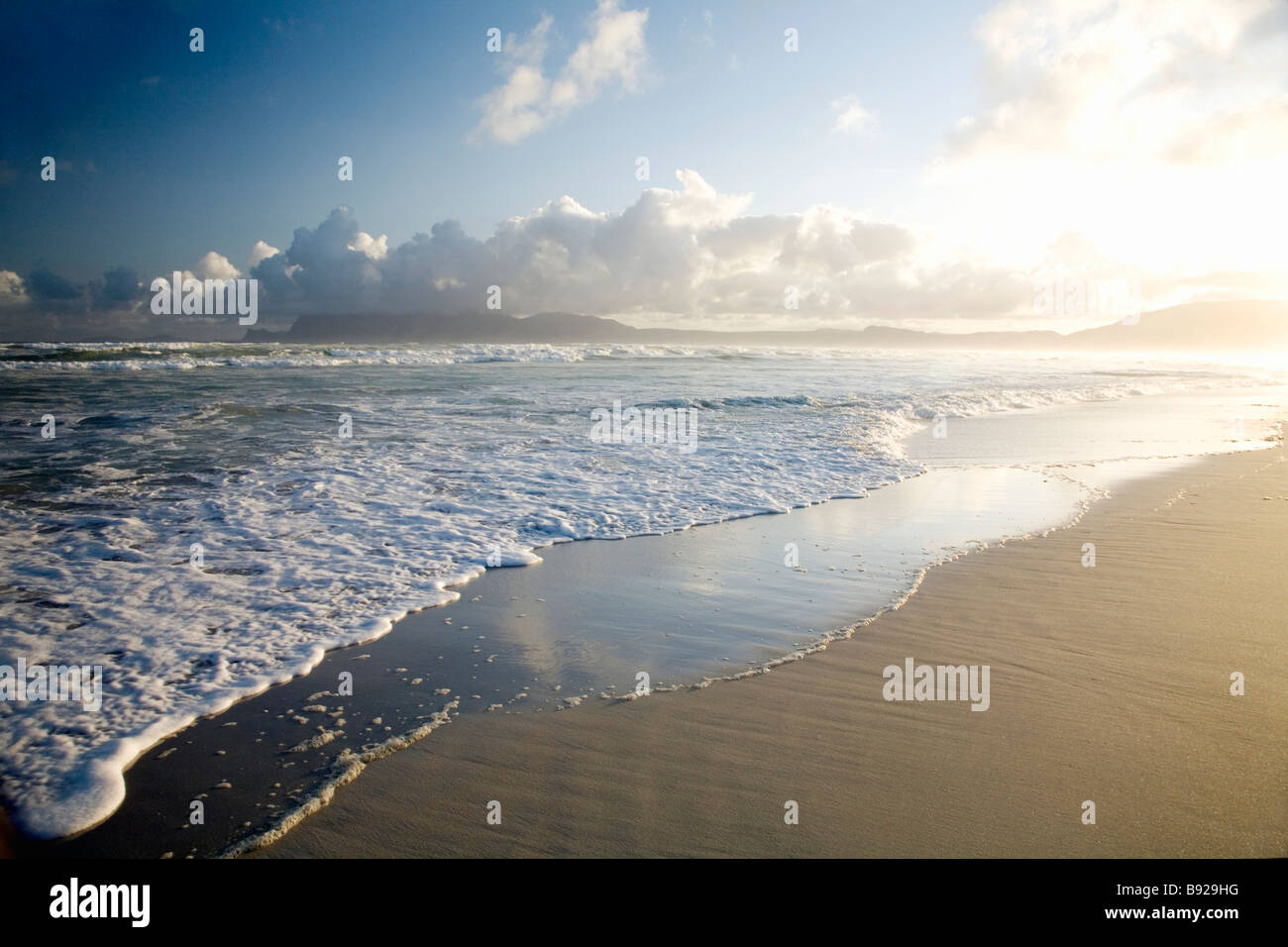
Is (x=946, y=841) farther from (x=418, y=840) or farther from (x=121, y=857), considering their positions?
(x=121, y=857)

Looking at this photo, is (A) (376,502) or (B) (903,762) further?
(A) (376,502)

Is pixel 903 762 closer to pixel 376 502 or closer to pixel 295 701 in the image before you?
pixel 295 701

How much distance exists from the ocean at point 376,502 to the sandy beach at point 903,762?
694 mm

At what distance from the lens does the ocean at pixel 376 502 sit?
5.09m

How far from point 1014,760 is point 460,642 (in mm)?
3935

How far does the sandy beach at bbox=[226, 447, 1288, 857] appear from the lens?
3305 millimetres

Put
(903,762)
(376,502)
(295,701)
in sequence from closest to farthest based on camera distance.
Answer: (903,762), (295,701), (376,502)

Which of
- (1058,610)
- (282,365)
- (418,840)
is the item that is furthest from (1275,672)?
(282,365)

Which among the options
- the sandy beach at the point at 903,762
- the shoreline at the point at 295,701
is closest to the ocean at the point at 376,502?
the shoreline at the point at 295,701

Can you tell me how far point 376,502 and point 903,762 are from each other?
26.1 feet

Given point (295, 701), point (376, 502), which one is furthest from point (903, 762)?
point (376, 502)

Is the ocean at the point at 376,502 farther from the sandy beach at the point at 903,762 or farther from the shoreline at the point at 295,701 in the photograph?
the sandy beach at the point at 903,762

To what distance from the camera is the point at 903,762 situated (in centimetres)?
393
